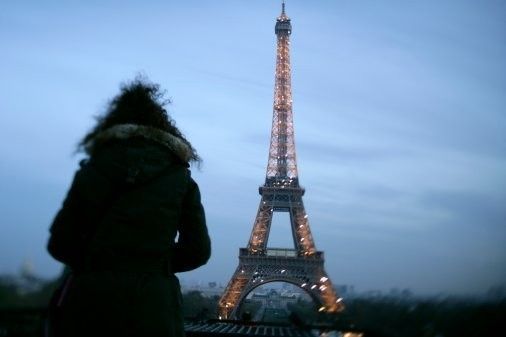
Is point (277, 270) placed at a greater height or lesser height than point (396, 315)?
greater

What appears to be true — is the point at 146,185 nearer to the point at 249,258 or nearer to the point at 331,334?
the point at 331,334

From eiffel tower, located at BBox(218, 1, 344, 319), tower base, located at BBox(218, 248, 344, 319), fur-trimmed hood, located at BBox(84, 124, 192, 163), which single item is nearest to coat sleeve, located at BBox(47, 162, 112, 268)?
fur-trimmed hood, located at BBox(84, 124, 192, 163)

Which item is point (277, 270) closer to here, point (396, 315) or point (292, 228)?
point (292, 228)

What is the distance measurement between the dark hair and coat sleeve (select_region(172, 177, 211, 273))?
25 cm

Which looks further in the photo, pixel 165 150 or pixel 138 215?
pixel 165 150

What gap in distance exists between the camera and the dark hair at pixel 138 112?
2311 mm

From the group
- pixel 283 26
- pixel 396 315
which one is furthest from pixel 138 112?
pixel 283 26

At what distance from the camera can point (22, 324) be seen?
→ 245cm

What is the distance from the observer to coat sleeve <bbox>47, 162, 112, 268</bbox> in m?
1.90

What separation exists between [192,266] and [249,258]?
89.7 feet

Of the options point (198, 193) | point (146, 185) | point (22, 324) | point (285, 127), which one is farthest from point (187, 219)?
point (285, 127)

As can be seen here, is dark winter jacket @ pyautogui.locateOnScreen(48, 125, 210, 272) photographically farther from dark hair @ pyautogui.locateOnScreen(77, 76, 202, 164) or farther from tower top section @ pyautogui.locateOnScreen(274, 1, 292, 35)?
tower top section @ pyautogui.locateOnScreen(274, 1, 292, 35)

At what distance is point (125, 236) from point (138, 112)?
755mm

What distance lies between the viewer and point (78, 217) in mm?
1930
